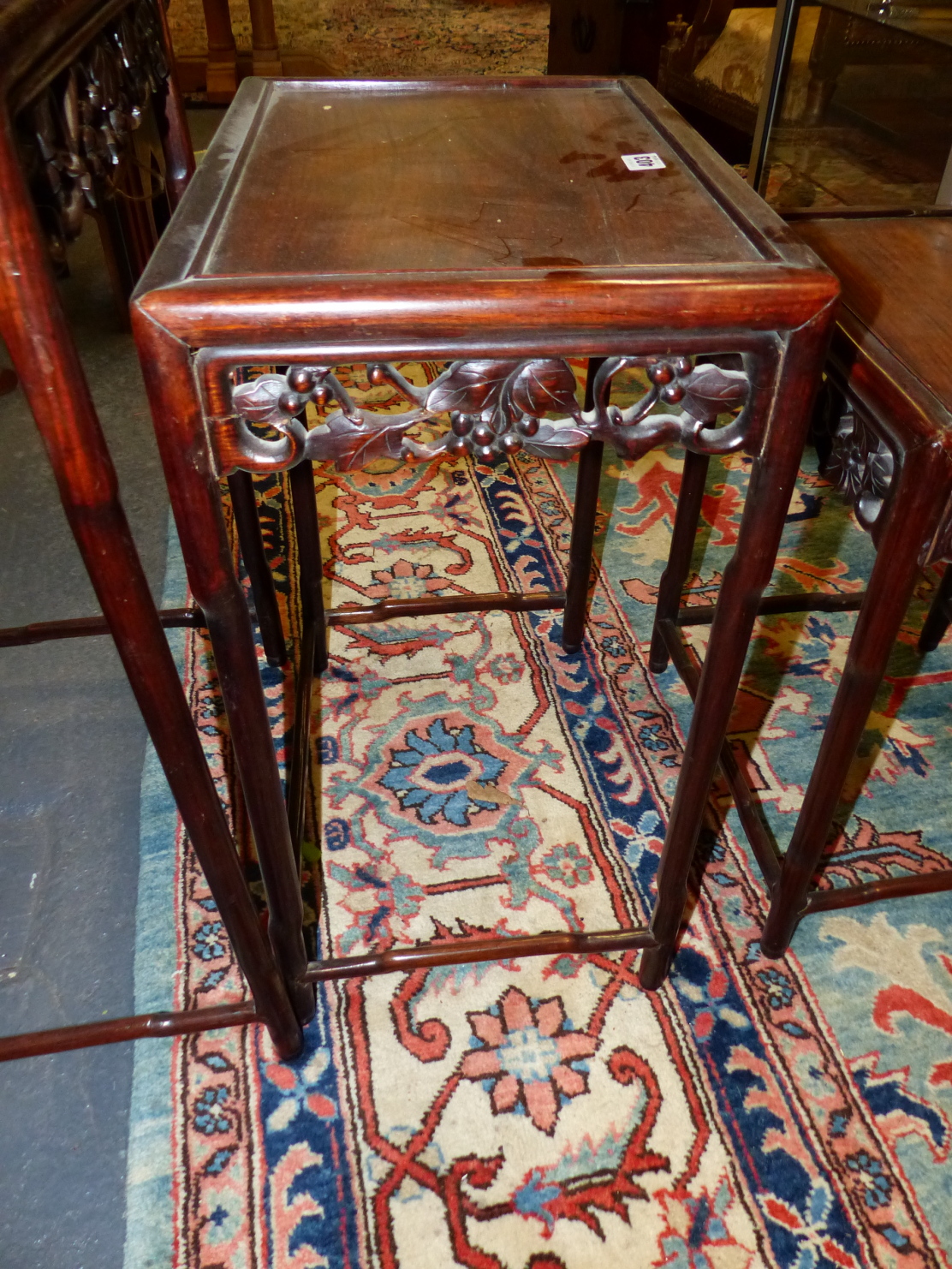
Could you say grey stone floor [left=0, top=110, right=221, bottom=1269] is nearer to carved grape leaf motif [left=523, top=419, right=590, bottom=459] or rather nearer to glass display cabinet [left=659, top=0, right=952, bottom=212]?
carved grape leaf motif [left=523, top=419, right=590, bottom=459]

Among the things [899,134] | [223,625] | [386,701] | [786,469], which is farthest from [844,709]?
[899,134]

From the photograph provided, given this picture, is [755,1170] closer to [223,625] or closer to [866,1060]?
[866,1060]

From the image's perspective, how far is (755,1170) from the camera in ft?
2.99

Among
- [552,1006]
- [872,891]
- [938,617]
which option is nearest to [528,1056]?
[552,1006]

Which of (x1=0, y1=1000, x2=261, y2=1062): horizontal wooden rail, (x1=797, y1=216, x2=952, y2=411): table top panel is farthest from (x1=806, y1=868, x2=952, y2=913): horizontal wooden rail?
(x1=0, y1=1000, x2=261, y2=1062): horizontal wooden rail

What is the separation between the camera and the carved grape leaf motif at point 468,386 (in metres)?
0.63

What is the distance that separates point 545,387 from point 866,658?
1.35ft

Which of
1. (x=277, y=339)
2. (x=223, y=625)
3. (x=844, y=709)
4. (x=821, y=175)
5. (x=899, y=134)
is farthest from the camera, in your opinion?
(x=821, y=175)

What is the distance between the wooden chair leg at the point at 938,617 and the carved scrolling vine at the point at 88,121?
1.23 meters

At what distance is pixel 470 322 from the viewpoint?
1.96ft

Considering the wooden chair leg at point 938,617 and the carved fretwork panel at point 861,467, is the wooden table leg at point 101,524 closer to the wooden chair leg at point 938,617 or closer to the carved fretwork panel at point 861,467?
the carved fretwork panel at point 861,467

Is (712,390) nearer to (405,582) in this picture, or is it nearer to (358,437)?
(358,437)

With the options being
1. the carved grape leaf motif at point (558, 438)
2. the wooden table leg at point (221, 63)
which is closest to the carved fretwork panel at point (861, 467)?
the carved grape leaf motif at point (558, 438)

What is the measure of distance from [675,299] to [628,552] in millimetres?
1120
